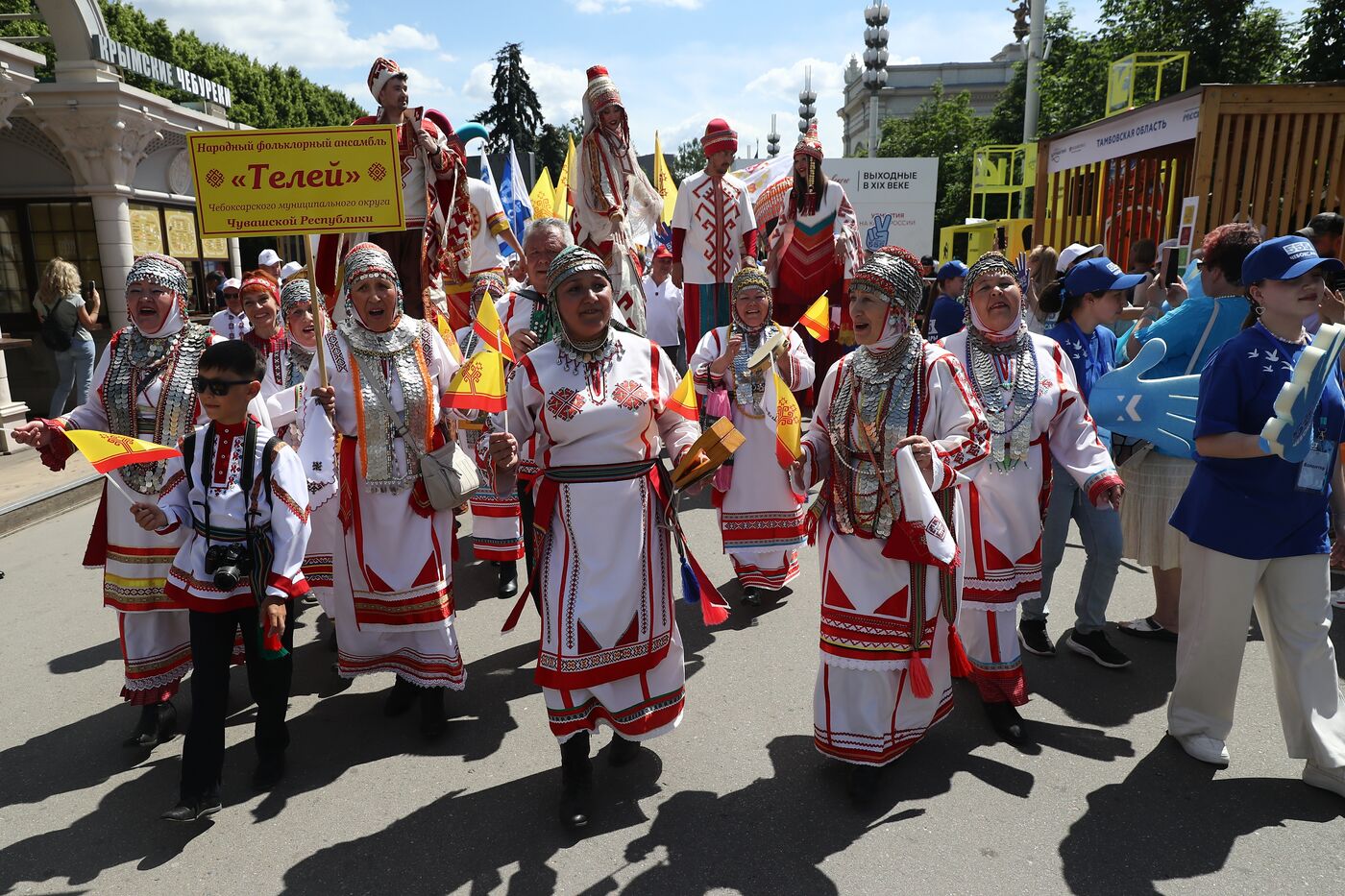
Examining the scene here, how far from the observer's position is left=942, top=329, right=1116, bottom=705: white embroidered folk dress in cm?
368

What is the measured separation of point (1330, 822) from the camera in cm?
310

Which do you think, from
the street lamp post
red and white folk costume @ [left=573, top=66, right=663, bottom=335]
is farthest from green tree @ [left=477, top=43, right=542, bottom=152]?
red and white folk costume @ [left=573, top=66, right=663, bottom=335]

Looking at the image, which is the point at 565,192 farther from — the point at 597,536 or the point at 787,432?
the point at 597,536

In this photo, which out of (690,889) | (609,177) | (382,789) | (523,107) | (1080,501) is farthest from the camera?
(523,107)

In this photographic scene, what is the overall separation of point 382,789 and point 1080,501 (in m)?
3.47

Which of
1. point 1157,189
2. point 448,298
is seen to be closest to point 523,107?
point 1157,189

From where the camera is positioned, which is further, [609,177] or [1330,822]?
[609,177]

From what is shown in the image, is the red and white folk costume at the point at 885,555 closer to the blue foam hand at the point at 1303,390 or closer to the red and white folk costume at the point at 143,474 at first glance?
the blue foam hand at the point at 1303,390

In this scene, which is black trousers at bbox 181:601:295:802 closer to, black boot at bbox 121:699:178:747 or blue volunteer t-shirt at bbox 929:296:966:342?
black boot at bbox 121:699:178:747

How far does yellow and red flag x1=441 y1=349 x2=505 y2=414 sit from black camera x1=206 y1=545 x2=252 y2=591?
904 millimetres

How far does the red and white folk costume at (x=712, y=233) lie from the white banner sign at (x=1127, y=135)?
6269 mm

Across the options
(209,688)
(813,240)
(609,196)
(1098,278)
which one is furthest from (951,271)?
(209,688)

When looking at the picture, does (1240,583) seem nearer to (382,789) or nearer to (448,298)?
(382,789)

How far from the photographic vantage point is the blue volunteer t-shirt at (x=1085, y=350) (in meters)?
4.38
